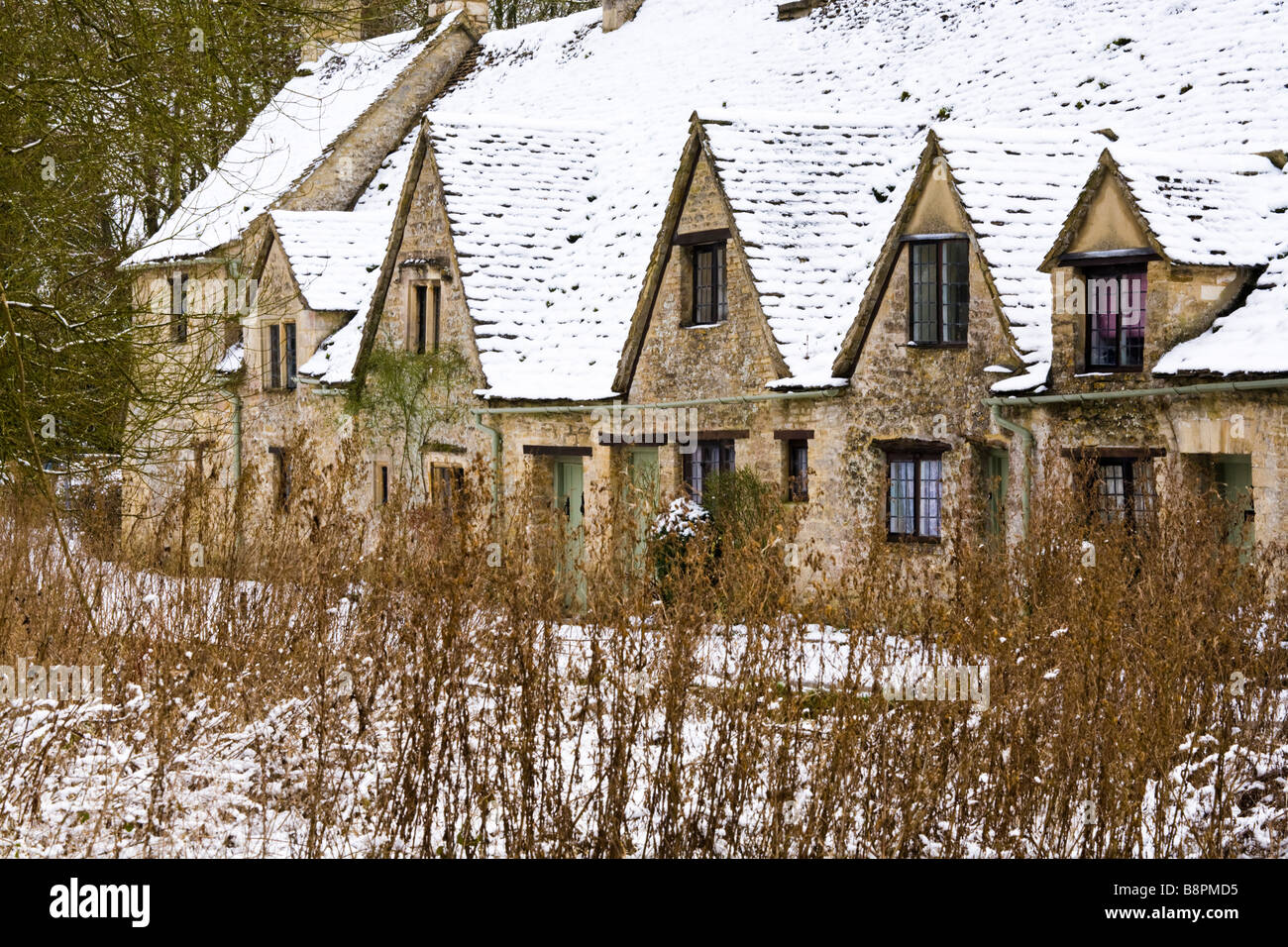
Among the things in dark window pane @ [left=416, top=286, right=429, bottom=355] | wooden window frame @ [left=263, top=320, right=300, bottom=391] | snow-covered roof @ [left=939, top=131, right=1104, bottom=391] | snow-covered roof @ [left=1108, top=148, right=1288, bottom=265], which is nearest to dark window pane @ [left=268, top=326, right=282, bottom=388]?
wooden window frame @ [left=263, top=320, right=300, bottom=391]

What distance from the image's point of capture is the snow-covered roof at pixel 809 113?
19219mm

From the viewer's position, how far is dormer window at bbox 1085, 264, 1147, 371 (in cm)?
1708

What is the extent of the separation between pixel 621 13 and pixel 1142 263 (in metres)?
18.3

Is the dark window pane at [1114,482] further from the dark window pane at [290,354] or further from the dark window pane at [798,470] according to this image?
the dark window pane at [290,354]

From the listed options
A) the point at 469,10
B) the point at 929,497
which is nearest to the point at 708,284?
the point at 929,497

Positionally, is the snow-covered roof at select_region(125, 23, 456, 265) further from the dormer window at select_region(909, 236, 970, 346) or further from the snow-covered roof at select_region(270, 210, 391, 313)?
the dormer window at select_region(909, 236, 970, 346)

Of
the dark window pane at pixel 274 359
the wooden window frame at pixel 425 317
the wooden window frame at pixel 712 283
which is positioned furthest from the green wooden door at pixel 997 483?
the dark window pane at pixel 274 359

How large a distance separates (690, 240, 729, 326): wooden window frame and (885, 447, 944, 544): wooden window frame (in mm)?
3359

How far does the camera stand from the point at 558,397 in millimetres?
22844

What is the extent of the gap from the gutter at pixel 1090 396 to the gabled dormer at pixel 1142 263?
0.17 meters

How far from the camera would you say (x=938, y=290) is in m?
19.1

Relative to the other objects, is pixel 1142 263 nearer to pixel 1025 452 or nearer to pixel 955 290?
pixel 1025 452
